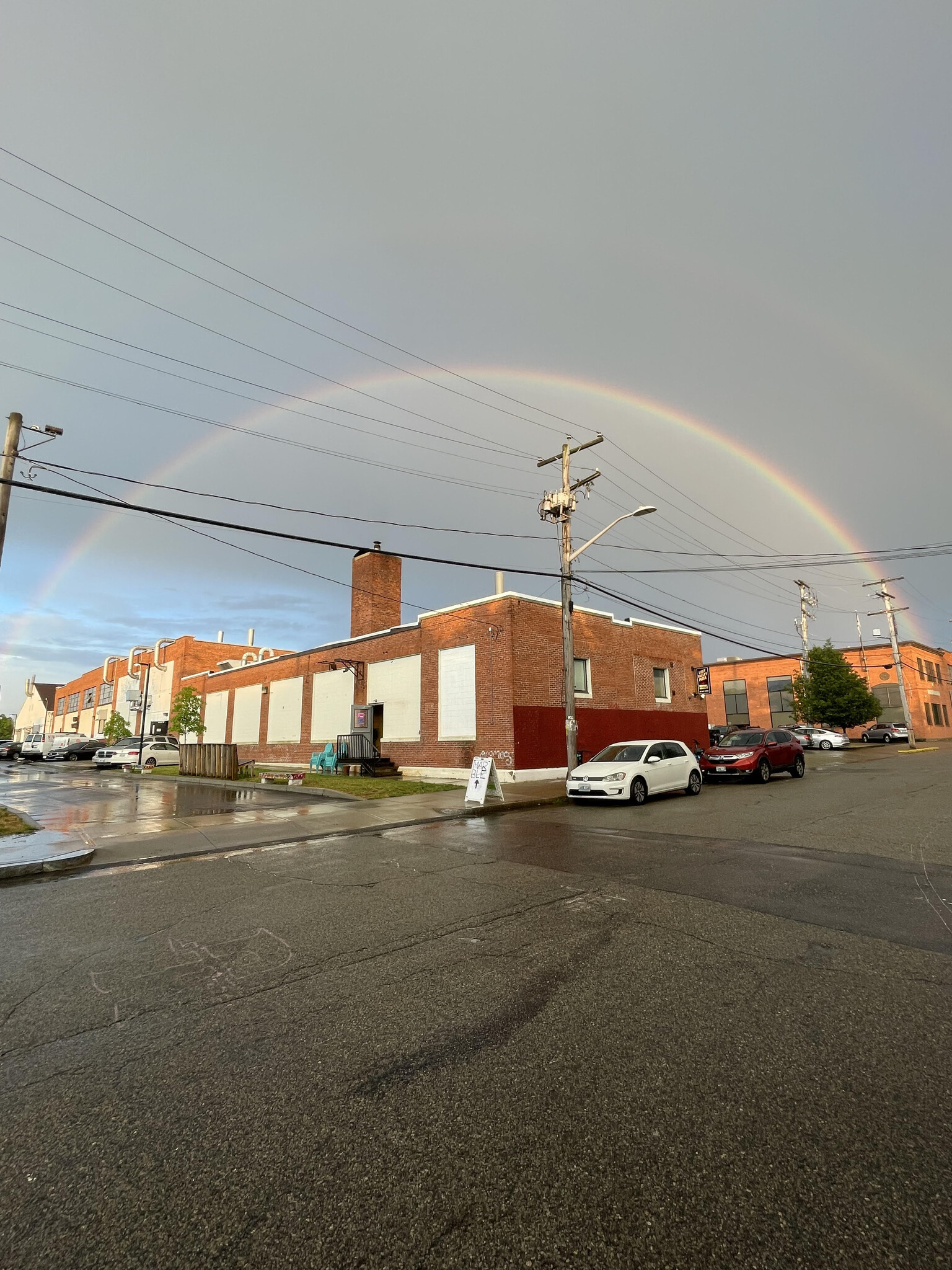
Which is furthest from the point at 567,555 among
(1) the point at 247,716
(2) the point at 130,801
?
(1) the point at 247,716

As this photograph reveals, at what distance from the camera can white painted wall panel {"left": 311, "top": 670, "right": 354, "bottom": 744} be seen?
29203mm

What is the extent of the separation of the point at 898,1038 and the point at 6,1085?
477cm

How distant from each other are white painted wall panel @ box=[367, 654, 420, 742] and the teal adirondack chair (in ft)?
7.59

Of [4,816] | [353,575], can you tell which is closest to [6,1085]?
[4,816]

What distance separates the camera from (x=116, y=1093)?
3182 millimetres

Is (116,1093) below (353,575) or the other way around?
below

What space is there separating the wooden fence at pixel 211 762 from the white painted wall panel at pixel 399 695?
246 inches

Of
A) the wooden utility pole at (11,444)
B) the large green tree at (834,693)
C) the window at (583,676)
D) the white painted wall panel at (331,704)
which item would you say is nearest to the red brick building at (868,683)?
the large green tree at (834,693)

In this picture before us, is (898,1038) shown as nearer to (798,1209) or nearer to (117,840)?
(798,1209)

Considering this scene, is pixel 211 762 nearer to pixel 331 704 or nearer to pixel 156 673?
pixel 331 704

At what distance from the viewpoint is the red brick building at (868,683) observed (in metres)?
58.0

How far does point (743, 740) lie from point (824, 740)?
23410mm

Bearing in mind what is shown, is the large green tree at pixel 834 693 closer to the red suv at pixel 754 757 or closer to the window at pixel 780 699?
the window at pixel 780 699

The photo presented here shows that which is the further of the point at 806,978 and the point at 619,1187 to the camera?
the point at 806,978
